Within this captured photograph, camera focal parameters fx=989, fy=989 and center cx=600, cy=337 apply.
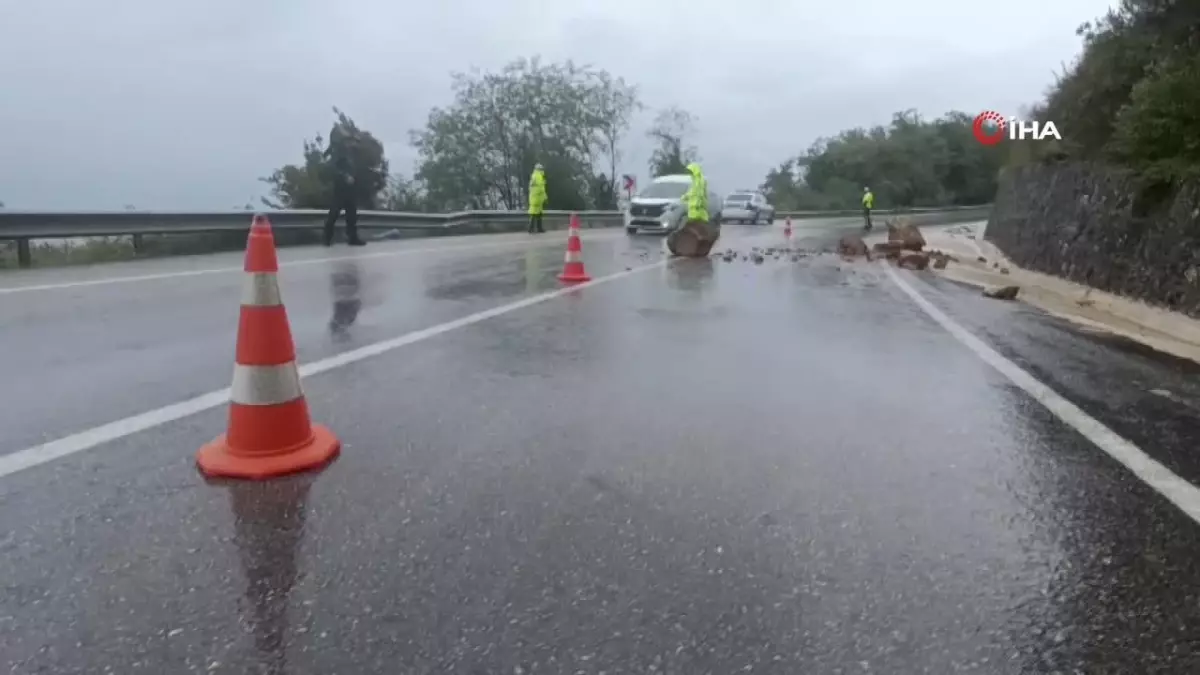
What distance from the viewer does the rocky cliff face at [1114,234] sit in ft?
33.1

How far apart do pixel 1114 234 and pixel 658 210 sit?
60.1 feet

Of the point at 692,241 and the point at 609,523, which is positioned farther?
the point at 692,241

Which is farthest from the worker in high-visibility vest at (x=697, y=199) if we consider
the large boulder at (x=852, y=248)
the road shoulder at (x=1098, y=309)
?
the road shoulder at (x=1098, y=309)

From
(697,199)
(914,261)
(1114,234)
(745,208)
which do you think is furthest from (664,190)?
(1114,234)

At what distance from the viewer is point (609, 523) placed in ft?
11.5

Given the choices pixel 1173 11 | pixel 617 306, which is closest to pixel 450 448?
pixel 617 306

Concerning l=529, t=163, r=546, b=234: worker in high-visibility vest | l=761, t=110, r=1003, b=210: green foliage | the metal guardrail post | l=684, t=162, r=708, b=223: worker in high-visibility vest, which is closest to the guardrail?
the metal guardrail post

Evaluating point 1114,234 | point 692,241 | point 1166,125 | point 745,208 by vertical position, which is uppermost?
point 1166,125

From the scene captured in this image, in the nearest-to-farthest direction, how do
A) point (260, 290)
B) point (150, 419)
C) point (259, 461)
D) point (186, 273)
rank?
point (259, 461) → point (260, 290) → point (150, 419) → point (186, 273)

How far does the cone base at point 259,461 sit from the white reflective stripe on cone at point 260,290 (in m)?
0.60

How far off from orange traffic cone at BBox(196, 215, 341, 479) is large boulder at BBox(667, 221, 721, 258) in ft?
47.2

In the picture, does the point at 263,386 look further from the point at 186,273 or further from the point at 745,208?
the point at 745,208

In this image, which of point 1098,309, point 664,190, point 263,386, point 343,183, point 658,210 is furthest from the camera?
point 664,190

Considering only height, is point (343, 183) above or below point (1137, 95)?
below
